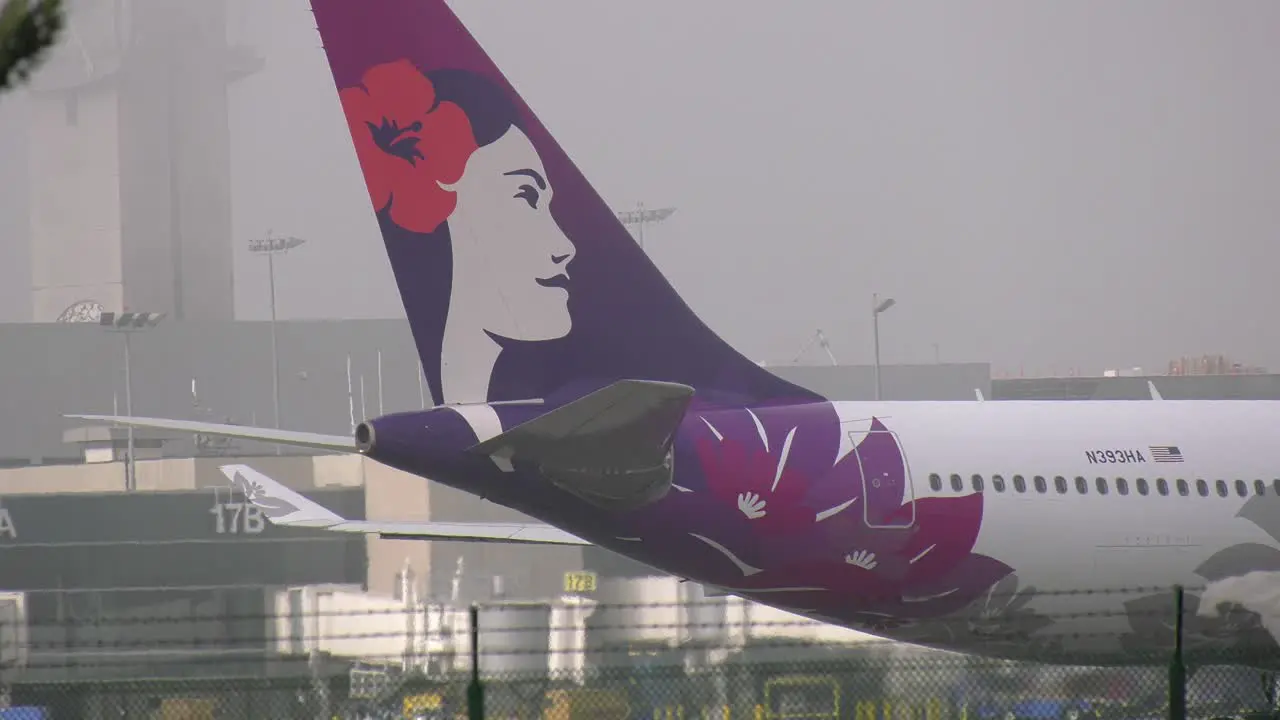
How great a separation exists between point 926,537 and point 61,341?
371ft

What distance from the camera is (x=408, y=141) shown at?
17891 millimetres

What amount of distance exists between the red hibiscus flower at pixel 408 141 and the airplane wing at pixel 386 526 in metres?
5.50

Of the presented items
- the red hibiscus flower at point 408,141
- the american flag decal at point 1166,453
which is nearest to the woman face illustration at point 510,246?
the red hibiscus flower at point 408,141

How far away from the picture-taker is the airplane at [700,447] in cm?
1759

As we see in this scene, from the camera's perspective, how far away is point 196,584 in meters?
48.7

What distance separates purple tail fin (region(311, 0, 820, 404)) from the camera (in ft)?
58.7

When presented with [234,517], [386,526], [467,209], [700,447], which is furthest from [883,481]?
[234,517]

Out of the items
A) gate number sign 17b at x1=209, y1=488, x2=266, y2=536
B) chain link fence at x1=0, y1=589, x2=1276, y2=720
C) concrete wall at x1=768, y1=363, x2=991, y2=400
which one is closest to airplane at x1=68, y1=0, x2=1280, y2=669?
chain link fence at x1=0, y1=589, x2=1276, y2=720

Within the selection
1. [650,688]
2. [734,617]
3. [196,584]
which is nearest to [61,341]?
[196,584]

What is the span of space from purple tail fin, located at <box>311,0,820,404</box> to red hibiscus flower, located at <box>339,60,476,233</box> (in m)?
0.01

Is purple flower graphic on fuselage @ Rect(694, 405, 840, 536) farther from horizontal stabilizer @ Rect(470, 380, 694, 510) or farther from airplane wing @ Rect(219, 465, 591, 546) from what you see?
airplane wing @ Rect(219, 465, 591, 546)

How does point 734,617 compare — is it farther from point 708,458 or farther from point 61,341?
point 61,341

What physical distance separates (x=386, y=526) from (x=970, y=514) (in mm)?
8269

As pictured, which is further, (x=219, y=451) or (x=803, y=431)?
(x=219, y=451)
